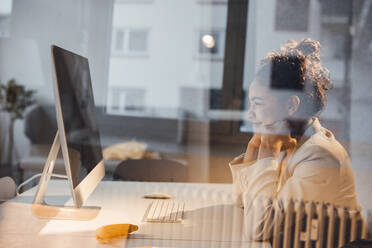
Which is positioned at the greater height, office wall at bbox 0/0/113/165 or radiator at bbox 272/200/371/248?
office wall at bbox 0/0/113/165

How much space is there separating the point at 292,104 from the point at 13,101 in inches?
49.4

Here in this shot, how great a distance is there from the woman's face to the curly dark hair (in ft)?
0.09

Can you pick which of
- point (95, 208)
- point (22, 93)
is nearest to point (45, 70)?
point (22, 93)

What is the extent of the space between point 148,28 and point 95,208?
0.83 m

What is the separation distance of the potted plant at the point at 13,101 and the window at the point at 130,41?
0.44m

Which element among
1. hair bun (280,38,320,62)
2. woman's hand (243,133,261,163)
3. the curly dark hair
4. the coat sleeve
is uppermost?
hair bun (280,38,320,62)

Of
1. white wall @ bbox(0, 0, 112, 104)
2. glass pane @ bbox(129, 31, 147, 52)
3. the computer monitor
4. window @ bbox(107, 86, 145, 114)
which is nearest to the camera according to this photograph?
the computer monitor

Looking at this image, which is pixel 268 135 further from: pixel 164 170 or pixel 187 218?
pixel 164 170

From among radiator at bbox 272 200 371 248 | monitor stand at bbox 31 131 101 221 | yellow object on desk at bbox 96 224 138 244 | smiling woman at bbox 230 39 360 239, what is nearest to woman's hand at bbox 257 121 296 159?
smiling woman at bbox 230 39 360 239

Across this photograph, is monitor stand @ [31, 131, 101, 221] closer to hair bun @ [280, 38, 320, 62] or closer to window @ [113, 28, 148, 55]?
window @ [113, 28, 148, 55]

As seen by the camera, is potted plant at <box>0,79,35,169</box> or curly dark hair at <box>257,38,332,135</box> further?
potted plant at <box>0,79,35,169</box>

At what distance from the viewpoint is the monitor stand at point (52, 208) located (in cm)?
118

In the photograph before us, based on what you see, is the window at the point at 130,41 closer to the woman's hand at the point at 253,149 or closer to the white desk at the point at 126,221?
the white desk at the point at 126,221

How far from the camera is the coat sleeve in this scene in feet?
3.50
